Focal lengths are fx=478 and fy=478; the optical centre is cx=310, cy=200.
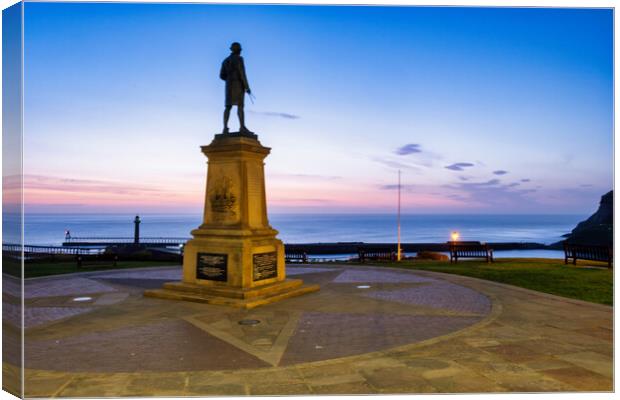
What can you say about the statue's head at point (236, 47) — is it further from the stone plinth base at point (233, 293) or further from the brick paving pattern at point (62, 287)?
the brick paving pattern at point (62, 287)

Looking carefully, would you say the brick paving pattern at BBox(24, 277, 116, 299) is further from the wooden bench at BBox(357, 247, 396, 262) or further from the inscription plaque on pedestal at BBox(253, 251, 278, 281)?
the wooden bench at BBox(357, 247, 396, 262)

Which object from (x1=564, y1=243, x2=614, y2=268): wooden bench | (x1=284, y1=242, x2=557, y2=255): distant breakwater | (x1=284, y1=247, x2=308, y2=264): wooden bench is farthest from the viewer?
(x1=284, y1=242, x2=557, y2=255): distant breakwater

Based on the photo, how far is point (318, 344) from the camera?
725cm

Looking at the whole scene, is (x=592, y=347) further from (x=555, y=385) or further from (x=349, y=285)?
(x=349, y=285)

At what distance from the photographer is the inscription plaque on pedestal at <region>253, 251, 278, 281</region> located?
37.1ft

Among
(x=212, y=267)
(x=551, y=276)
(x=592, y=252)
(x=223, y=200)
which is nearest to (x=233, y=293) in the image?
(x=212, y=267)

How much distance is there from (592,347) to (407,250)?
59.0 m

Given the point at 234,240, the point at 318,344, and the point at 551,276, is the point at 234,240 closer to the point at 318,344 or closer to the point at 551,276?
the point at 318,344

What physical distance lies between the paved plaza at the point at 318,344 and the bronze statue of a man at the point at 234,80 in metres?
5.01

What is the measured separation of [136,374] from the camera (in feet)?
19.3

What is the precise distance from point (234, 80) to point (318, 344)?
7518 mm

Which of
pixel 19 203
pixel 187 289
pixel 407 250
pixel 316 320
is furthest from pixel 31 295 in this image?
pixel 407 250

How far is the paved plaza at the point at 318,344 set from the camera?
217 inches

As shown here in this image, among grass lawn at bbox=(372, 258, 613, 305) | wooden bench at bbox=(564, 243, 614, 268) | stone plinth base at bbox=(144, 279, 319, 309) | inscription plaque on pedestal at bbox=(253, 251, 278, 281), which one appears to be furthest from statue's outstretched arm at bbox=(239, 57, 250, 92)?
wooden bench at bbox=(564, 243, 614, 268)
